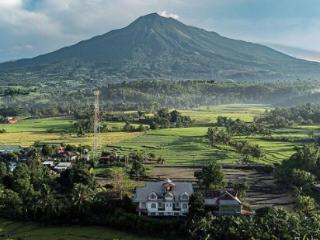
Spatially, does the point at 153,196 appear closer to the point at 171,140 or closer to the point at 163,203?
the point at 163,203

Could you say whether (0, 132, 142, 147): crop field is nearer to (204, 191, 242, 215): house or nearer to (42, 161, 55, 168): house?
(42, 161, 55, 168): house

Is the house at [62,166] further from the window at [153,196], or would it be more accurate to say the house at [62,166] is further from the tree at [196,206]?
the tree at [196,206]

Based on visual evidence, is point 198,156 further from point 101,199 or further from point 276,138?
point 101,199

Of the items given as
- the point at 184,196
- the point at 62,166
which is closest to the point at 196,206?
the point at 184,196

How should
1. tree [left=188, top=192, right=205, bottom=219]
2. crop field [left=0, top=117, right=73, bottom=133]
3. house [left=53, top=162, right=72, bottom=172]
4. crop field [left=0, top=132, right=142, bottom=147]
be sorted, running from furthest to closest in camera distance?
1. crop field [left=0, top=117, right=73, bottom=133]
2. crop field [left=0, top=132, right=142, bottom=147]
3. house [left=53, top=162, right=72, bottom=172]
4. tree [left=188, top=192, right=205, bottom=219]

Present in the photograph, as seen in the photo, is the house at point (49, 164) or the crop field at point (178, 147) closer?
the house at point (49, 164)

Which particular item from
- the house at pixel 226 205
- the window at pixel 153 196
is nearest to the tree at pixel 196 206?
the house at pixel 226 205

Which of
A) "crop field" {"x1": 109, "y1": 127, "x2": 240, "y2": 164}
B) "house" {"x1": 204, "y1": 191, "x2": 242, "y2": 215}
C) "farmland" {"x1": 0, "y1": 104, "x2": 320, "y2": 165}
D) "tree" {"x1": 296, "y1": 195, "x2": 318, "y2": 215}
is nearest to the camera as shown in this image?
"tree" {"x1": 296, "y1": 195, "x2": 318, "y2": 215}

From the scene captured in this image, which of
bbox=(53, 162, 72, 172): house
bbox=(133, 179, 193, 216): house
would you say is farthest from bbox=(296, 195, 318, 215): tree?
bbox=(53, 162, 72, 172): house

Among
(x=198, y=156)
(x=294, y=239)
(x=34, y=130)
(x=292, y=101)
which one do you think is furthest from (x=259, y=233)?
(x=292, y=101)

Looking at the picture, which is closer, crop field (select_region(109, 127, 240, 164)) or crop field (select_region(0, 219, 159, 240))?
crop field (select_region(0, 219, 159, 240))
